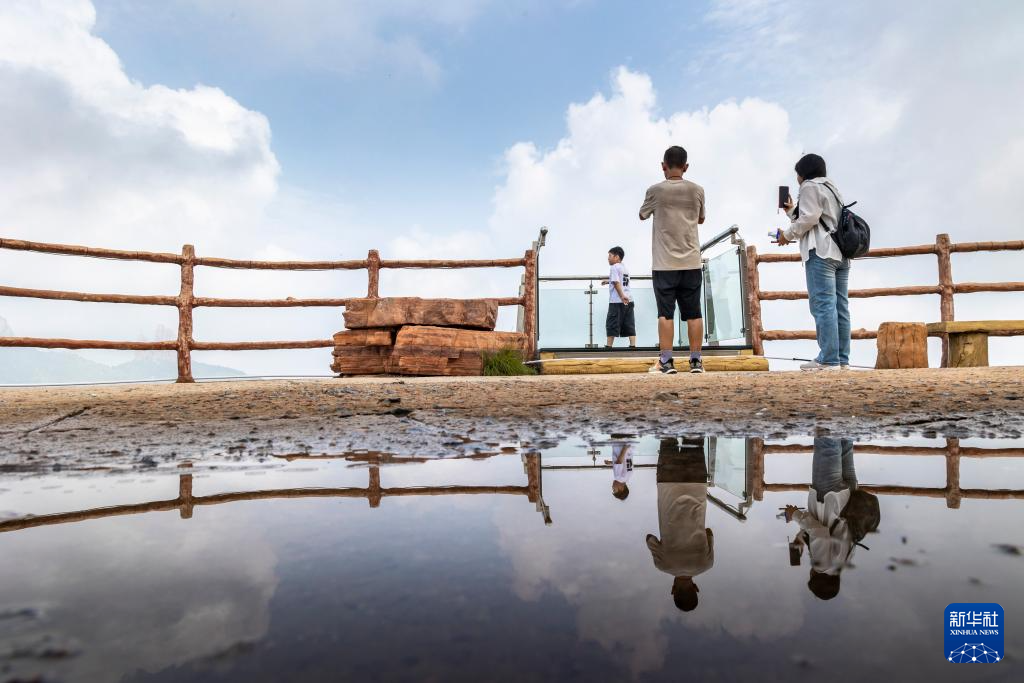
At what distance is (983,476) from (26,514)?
232cm

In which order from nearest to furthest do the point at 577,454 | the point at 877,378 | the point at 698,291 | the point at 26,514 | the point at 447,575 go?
the point at 447,575 → the point at 26,514 → the point at 577,454 → the point at 877,378 → the point at 698,291

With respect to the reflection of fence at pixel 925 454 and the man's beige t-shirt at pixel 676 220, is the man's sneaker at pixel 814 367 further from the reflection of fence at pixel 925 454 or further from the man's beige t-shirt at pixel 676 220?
the reflection of fence at pixel 925 454

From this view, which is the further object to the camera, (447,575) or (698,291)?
(698,291)

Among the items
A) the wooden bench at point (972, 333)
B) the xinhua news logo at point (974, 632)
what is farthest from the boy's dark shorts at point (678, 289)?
the xinhua news logo at point (974, 632)

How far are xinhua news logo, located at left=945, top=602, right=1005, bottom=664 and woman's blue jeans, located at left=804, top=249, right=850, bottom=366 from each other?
502 centimetres

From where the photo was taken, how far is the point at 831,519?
113cm

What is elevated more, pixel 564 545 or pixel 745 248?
pixel 745 248

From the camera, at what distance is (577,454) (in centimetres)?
200

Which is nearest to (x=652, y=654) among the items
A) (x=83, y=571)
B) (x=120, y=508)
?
(x=83, y=571)

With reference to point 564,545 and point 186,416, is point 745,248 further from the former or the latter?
point 564,545

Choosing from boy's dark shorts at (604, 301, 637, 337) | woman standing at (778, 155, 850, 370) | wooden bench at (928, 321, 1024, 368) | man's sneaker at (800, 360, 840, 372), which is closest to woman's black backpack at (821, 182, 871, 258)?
woman standing at (778, 155, 850, 370)

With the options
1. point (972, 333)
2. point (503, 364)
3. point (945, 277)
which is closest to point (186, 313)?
point (503, 364)

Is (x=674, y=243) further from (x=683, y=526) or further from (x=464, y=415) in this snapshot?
(x=683, y=526)

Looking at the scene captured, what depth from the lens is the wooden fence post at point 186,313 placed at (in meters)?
8.84
